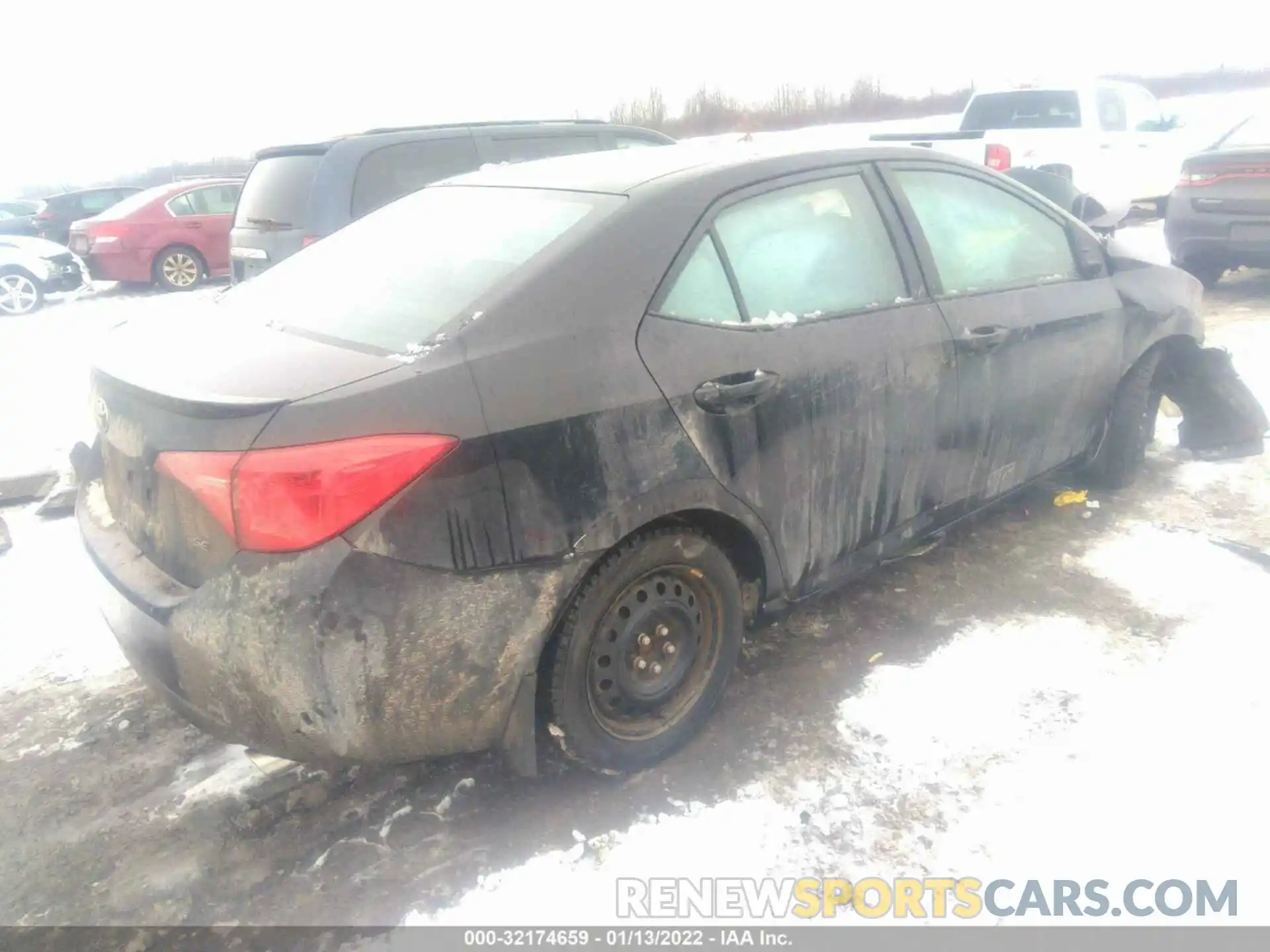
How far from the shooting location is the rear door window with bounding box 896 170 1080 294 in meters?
3.13

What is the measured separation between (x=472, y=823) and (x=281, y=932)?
519 millimetres

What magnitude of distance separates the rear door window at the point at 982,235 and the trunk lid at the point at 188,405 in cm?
204

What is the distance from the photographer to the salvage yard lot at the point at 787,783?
2.19 m

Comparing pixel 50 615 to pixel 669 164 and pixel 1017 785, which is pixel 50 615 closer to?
pixel 669 164

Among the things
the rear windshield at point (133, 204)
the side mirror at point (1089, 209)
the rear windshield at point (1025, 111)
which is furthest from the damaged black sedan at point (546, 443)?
the rear windshield at point (133, 204)

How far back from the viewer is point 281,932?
209cm

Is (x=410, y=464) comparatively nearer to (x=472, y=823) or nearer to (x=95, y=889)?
(x=472, y=823)

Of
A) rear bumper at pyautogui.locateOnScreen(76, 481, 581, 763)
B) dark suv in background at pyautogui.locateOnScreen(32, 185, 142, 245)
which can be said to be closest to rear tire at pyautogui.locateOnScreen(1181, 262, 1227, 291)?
rear bumper at pyautogui.locateOnScreen(76, 481, 581, 763)

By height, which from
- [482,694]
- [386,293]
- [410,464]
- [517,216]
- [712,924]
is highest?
[517,216]

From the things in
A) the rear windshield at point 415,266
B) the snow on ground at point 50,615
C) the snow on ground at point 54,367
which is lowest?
the snow on ground at point 54,367

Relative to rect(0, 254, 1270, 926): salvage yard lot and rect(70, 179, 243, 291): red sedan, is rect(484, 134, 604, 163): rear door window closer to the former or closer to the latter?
Result: rect(0, 254, 1270, 926): salvage yard lot

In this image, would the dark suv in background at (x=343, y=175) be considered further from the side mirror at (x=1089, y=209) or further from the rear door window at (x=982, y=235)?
the rear door window at (x=982, y=235)

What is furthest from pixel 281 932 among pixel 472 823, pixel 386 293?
pixel 386 293

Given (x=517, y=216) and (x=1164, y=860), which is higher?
(x=517, y=216)
